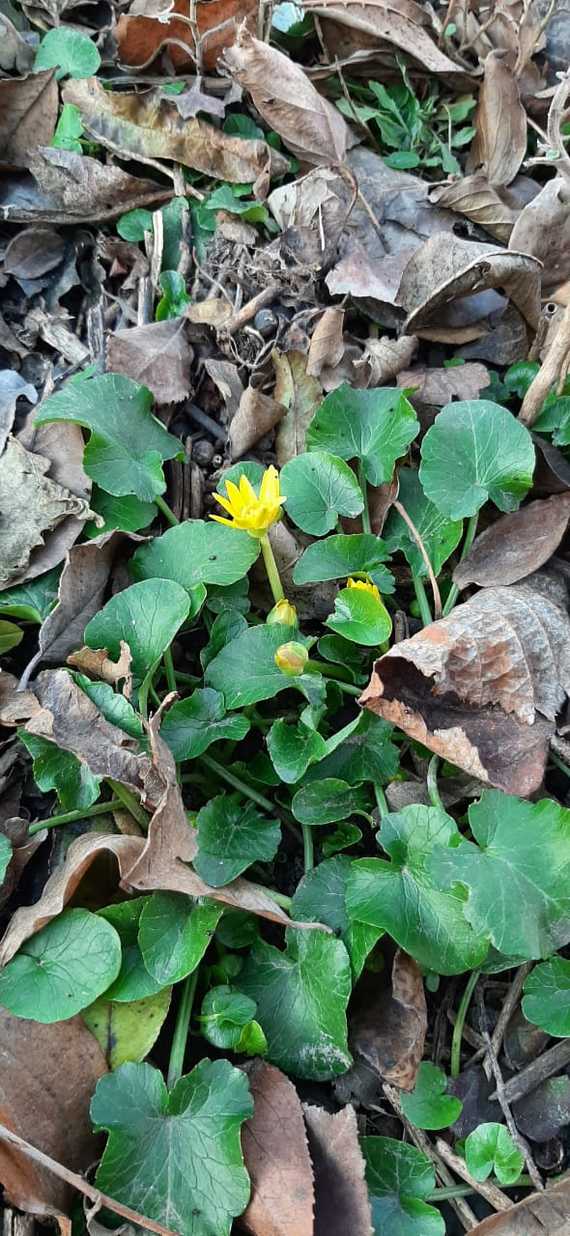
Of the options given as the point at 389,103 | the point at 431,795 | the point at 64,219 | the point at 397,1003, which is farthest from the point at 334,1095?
the point at 389,103

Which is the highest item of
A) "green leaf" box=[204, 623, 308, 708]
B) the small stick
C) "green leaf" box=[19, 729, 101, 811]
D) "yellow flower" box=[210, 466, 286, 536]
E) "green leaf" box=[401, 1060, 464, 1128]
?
"yellow flower" box=[210, 466, 286, 536]

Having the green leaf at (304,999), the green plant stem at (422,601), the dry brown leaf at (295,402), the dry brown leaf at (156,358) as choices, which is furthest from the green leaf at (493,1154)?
the dry brown leaf at (156,358)

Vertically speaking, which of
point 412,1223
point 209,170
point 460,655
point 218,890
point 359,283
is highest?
point 209,170

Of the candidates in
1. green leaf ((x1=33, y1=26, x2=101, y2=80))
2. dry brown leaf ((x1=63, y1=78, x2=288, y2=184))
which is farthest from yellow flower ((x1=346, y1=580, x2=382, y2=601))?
green leaf ((x1=33, y1=26, x2=101, y2=80))

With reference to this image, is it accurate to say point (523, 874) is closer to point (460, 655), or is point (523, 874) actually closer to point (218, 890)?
point (460, 655)

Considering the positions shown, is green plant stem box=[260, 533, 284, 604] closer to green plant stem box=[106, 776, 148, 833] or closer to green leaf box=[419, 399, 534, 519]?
green leaf box=[419, 399, 534, 519]

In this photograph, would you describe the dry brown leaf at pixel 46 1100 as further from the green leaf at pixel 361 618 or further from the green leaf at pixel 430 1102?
the green leaf at pixel 361 618
